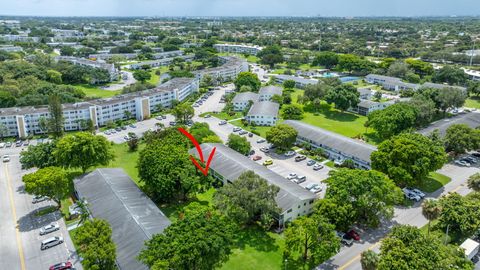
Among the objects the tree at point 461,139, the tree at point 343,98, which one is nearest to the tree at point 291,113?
the tree at point 343,98

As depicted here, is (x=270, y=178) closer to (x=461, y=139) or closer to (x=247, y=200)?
(x=247, y=200)

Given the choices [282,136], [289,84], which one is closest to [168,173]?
[282,136]

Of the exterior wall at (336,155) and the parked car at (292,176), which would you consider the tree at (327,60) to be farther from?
the parked car at (292,176)

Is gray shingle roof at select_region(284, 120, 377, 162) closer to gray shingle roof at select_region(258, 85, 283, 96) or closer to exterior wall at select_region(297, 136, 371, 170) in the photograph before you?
exterior wall at select_region(297, 136, 371, 170)

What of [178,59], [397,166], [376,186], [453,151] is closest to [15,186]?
[376,186]

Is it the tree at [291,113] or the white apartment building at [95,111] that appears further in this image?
the tree at [291,113]

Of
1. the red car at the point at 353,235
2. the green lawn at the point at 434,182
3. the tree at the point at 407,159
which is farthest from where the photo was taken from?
the green lawn at the point at 434,182

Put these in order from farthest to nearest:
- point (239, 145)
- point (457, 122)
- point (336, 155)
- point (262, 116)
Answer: point (262, 116)
point (457, 122)
point (239, 145)
point (336, 155)
